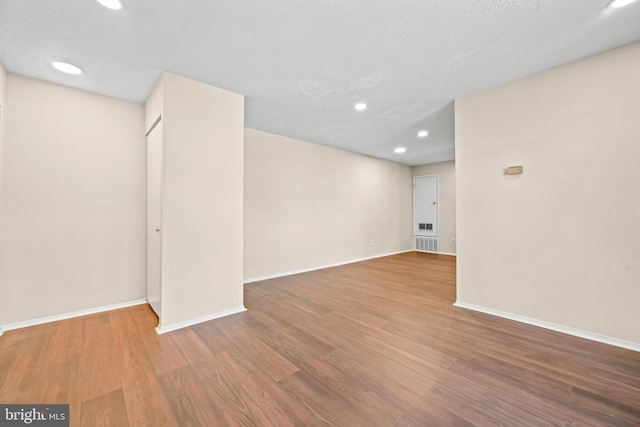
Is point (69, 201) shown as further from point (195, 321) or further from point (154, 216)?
point (195, 321)

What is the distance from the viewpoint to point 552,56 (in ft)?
7.53

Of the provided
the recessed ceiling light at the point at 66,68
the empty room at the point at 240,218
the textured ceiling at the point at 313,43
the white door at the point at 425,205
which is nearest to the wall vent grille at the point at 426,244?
the white door at the point at 425,205

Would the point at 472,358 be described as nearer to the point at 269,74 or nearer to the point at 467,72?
the point at 467,72

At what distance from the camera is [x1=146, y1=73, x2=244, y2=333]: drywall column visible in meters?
2.54

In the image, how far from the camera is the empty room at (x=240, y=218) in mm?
1659

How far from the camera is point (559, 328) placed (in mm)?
2434

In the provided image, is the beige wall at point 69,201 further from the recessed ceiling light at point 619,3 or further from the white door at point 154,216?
the recessed ceiling light at point 619,3

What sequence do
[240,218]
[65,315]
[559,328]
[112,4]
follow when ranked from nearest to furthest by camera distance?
[112,4] → [559,328] → [65,315] → [240,218]

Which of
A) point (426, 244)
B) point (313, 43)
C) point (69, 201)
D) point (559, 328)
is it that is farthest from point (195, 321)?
point (426, 244)

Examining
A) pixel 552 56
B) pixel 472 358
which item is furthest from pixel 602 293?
pixel 552 56

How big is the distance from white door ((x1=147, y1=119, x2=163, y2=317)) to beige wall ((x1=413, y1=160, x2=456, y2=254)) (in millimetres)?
6819

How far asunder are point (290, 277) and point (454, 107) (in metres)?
3.70

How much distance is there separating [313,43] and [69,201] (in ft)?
10.3

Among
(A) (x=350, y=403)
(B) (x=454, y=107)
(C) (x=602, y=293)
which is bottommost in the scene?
(A) (x=350, y=403)
